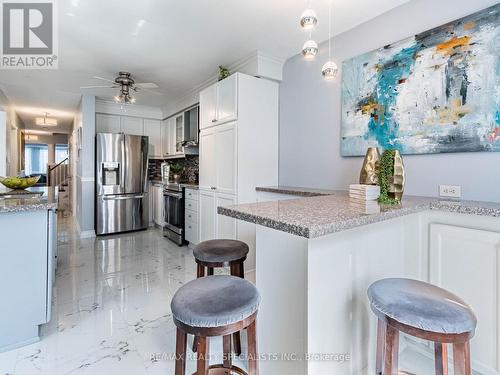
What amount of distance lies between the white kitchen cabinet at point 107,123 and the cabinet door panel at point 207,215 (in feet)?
9.90

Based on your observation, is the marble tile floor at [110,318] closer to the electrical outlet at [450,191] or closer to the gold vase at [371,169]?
the gold vase at [371,169]

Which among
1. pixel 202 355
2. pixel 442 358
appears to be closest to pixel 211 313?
pixel 202 355

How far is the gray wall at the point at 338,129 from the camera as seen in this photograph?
5.75 ft

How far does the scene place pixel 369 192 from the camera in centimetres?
160

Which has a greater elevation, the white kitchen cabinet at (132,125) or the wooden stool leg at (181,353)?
the white kitchen cabinet at (132,125)

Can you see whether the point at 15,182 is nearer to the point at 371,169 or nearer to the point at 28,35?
the point at 28,35

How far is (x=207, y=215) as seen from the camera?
3477mm

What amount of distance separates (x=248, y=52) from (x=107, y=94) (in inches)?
121

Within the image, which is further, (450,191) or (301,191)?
(301,191)

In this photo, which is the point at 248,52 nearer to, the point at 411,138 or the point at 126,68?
the point at 126,68

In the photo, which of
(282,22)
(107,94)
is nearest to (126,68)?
(107,94)

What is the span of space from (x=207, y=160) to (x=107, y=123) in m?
3.06

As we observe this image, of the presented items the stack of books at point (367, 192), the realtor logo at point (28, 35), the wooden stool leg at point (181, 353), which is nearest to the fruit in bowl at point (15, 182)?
the realtor logo at point (28, 35)

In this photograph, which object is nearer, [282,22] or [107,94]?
[282,22]
